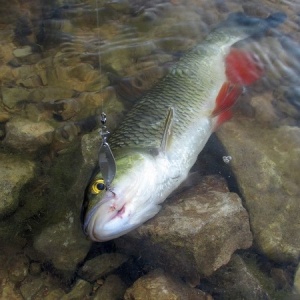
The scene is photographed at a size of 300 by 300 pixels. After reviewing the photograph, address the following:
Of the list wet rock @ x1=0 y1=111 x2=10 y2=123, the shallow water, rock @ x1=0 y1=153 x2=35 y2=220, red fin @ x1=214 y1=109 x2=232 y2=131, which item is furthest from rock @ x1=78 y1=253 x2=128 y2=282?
wet rock @ x1=0 y1=111 x2=10 y2=123

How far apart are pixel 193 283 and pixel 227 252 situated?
420 millimetres

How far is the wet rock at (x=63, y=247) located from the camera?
3381mm

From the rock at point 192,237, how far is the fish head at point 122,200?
0.68 ft

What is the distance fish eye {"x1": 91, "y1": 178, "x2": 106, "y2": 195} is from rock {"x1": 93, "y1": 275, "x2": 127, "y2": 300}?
104 cm

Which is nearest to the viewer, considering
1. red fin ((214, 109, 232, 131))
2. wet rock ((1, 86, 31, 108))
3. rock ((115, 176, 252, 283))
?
rock ((115, 176, 252, 283))

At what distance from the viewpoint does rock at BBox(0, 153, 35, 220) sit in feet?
11.5

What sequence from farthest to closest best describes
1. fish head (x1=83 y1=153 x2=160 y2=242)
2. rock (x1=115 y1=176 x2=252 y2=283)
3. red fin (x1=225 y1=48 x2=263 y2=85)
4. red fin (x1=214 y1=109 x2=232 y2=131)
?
red fin (x1=225 y1=48 x2=263 y2=85) → red fin (x1=214 y1=109 x2=232 y2=131) → rock (x1=115 y1=176 x2=252 y2=283) → fish head (x1=83 y1=153 x2=160 y2=242)

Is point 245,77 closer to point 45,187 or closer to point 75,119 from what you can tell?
point 75,119

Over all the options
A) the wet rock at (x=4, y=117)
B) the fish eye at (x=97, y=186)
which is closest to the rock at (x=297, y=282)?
the fish eye at (x=97, y=186)

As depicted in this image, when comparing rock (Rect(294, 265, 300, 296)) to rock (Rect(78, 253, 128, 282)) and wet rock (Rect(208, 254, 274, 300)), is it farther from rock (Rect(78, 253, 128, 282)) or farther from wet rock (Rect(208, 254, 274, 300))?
rock (Rect(78, 253, 128, 282))

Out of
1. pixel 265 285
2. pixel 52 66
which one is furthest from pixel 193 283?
pixel 52 66

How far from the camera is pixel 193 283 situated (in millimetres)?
3260

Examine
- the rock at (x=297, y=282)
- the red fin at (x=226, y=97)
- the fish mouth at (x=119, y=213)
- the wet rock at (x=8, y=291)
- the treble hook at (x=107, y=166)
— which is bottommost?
the wet rock at (x=8, y=291)

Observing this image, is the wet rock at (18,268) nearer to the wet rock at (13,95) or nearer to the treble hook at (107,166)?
the treble hook at (107,166)
